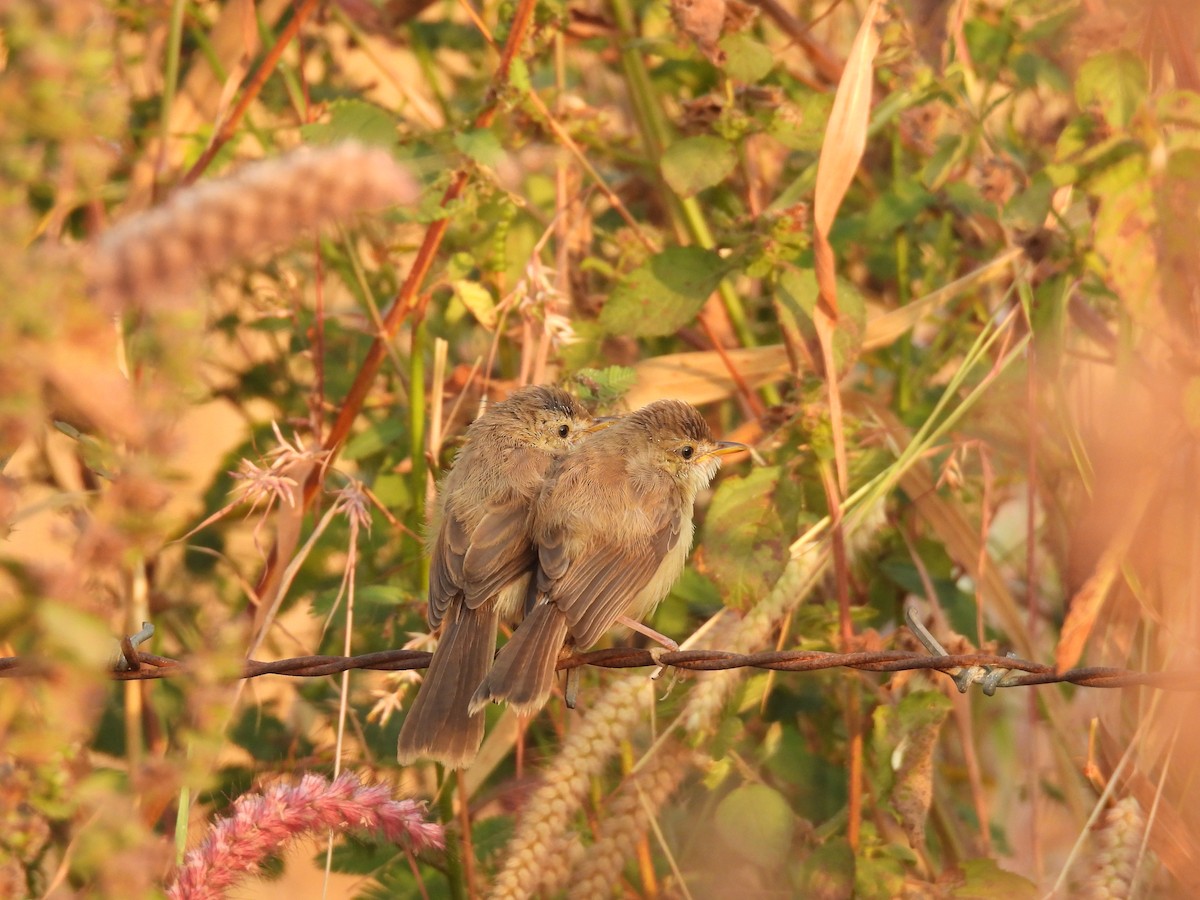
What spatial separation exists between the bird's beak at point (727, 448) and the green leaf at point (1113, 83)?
4.53 ft

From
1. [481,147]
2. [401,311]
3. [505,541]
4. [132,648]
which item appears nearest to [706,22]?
[481,147]

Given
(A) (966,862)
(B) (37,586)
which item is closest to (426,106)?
(A) (966,862)

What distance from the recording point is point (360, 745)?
14.6 ft

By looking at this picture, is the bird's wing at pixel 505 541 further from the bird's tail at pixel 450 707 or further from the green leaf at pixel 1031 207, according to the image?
the green leaf at pixel 1031 207

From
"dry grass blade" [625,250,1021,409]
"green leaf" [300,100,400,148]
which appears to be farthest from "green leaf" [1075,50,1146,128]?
"green leaf" [300,100,400,148]

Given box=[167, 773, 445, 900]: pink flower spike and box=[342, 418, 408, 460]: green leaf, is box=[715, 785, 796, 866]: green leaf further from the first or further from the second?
box=[342, 418, 408, 460]: green leaf

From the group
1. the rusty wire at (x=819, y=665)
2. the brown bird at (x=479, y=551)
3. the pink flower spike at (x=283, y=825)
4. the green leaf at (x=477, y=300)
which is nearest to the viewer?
the pink flower spike at (x=283, y=825)

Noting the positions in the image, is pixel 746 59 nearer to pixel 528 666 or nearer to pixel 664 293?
pixel 664 293

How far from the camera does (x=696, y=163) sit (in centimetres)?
402

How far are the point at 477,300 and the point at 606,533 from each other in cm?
92

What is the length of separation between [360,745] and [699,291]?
74.7 inches

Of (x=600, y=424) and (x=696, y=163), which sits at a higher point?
(x=696, y=163)

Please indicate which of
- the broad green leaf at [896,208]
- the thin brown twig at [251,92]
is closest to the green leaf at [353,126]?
the thin brown twig at [251,92]

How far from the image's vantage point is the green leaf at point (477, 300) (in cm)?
417
